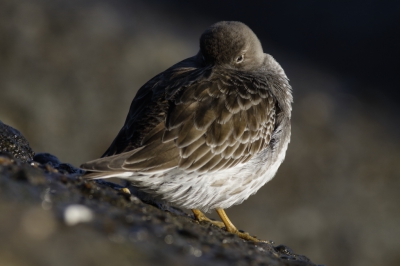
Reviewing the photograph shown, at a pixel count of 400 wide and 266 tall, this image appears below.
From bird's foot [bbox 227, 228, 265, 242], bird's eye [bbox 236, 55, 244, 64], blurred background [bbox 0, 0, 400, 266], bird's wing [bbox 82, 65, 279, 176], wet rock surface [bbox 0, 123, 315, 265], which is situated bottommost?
wet rock surface [bbox 0, 123, 315, 265]

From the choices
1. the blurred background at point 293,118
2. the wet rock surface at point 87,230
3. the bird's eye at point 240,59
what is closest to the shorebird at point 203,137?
the bird's eye at point 240,59

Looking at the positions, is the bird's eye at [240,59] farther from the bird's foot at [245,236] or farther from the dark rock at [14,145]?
the dark rock at [14,145]

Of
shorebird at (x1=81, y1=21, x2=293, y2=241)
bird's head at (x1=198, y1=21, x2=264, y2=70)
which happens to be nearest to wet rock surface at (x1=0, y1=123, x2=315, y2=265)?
shorebird at (x1=81, y1=21, x2=293, y2=241)

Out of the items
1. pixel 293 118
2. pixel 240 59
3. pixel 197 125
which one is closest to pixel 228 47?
pixel 240 59

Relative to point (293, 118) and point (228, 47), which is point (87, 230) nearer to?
point (228, 47)

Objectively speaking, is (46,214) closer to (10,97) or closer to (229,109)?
(229,109)

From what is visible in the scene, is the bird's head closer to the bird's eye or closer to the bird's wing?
the bird's eye
